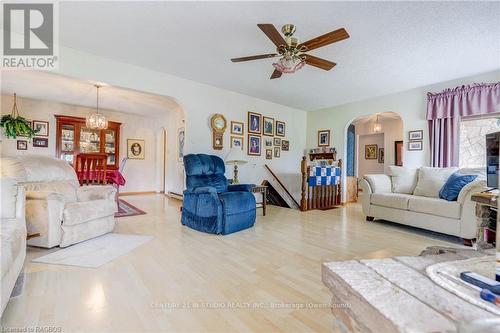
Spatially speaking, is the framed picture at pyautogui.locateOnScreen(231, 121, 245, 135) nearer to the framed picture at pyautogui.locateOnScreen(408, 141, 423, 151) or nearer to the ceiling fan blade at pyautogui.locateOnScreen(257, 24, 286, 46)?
the ceiling fan blade at pyautogui.locateOnScreen(257, 24, 286, 46)

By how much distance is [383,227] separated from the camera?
3.57 m

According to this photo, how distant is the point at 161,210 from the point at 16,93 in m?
4.17

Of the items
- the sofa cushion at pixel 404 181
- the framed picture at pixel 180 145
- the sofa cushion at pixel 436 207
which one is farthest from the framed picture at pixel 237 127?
the sofa cushion at pixel 436 207

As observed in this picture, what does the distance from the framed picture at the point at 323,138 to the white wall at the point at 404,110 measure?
139mm

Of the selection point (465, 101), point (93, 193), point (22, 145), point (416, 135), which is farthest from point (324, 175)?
point (22, 145)

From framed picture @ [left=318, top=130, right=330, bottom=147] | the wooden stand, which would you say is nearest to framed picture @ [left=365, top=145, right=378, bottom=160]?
framed picture @ [left=318, top=130, right=330, bottom=147]

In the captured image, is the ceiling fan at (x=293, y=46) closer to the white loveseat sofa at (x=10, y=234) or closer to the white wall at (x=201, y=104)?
the white wall at (x=201, y=104)

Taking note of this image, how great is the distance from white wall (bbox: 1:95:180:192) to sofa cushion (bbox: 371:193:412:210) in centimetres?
518

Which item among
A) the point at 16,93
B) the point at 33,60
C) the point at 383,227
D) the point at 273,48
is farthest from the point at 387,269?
the point at 16,93

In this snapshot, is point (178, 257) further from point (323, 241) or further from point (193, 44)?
point (193, 44)

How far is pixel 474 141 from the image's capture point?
4008 mm

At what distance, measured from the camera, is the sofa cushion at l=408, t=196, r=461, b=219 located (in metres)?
2.92

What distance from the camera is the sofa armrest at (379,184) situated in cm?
395

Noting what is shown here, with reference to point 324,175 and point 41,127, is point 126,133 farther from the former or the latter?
point 324,175
